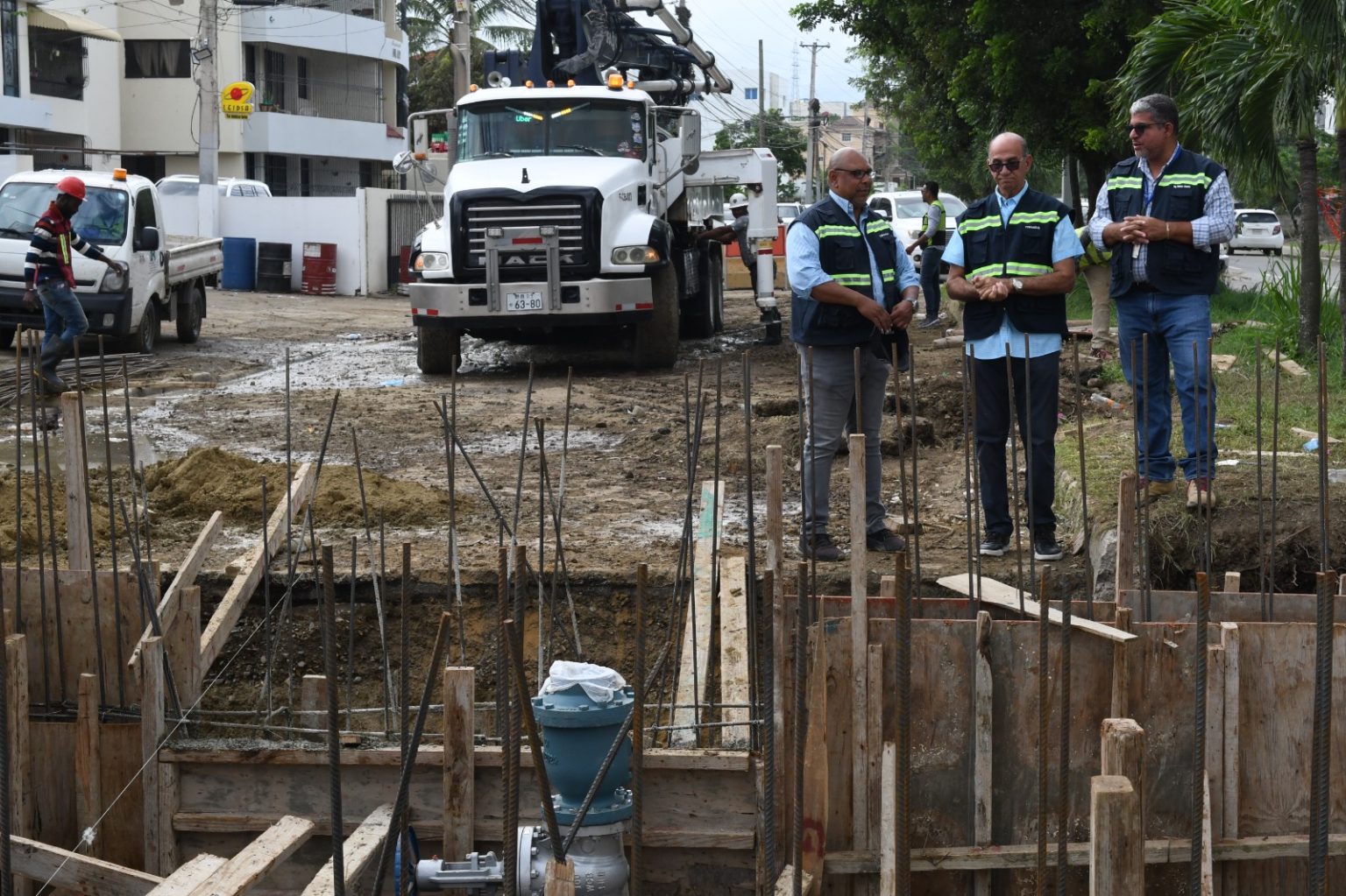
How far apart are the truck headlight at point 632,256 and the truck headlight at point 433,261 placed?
137cm

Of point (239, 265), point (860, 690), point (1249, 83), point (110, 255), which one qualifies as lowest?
point (860, 690)

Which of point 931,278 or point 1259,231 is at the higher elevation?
point 1259,231

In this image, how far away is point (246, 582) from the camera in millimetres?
5363

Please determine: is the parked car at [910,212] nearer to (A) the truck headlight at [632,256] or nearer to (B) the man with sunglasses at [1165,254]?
(A) the truck headlight at [632,256]

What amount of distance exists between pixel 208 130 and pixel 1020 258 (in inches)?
897

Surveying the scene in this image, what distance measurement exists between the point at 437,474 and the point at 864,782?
496 cm

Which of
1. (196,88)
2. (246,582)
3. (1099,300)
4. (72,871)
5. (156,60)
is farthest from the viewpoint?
(156,60)

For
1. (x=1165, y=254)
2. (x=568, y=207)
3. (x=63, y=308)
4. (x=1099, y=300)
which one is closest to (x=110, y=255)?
(x=63, y=308)

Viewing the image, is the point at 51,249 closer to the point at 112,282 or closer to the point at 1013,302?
the point at 112,282

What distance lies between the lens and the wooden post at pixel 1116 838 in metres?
2.54

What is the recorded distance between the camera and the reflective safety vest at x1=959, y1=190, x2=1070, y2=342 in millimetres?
5609

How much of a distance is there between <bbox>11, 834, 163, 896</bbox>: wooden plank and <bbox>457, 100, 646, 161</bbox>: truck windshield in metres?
9.56

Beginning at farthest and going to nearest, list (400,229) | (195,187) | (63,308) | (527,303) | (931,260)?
(195,187) → (400,229) → (931,260) → (527,303) → (63,308)

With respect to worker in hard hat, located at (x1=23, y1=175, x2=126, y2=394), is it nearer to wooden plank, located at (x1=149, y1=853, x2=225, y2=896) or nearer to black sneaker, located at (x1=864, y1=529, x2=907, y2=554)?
black sneaker, located at (x1=864, y1=529, x2=907, y2=554)
